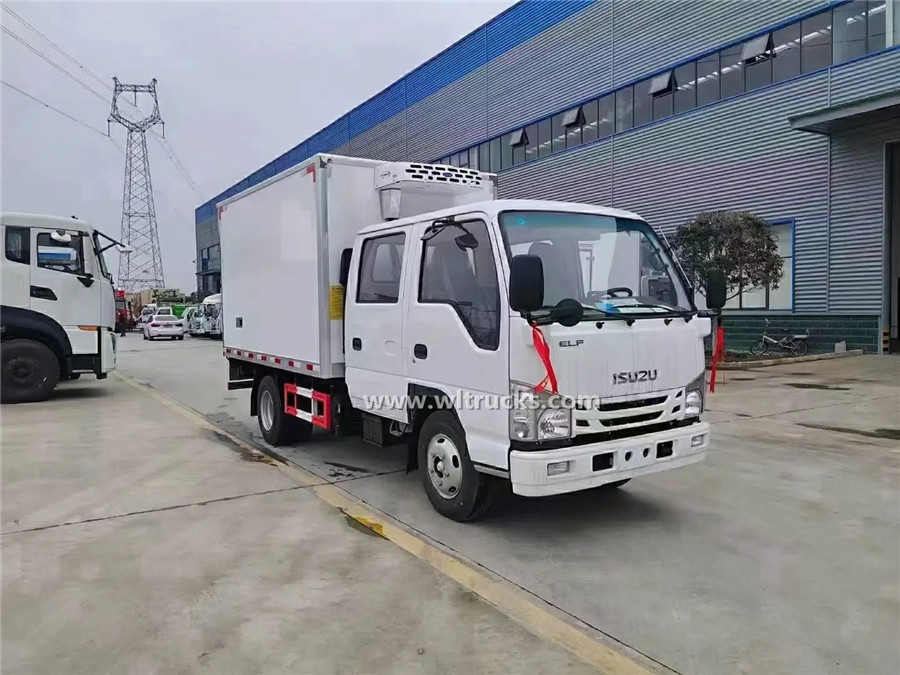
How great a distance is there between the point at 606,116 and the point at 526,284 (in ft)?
71.2

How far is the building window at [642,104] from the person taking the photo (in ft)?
71.9

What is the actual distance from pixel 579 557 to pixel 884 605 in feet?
5.53

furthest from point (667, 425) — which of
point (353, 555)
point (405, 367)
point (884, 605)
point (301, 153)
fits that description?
point (301, 153)

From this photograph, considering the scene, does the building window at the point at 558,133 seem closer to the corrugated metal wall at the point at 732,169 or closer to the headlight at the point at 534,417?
the corrugated metal wall at the point at 732,169

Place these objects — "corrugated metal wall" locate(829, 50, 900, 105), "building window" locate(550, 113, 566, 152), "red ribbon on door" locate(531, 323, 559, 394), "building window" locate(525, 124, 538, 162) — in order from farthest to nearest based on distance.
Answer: "building window" locate(525, 124, 538, 162)
"building window" locate(550, 113, 566, 152)
"corrugated metal wall" locate(829, 50, 900, 105)
"red ribbon on door" locate(531, 323, 559, 394)

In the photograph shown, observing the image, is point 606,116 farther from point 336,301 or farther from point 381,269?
point 381,269

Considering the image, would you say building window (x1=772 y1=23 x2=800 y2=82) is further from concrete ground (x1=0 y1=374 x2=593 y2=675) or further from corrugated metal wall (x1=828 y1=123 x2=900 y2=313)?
concrete ground (x1=0 y1=374 x2=593 y2=675)

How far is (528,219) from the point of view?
15.0 ft

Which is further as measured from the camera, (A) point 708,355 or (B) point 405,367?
(A) point 708,355

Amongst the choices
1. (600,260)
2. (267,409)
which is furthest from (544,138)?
(600,260)

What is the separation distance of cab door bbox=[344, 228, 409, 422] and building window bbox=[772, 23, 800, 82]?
1696cm

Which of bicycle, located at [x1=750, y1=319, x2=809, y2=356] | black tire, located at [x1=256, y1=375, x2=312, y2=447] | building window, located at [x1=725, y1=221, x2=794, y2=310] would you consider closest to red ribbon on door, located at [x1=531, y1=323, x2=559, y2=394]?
black tire, located at [x1=256, y1=375, x2=312, y2=447]

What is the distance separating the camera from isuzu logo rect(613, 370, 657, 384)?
427cm

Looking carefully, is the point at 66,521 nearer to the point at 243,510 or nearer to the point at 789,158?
the point at 243,510
